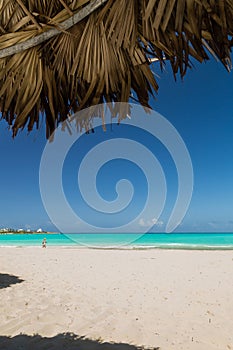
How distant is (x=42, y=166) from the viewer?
5.59 ft

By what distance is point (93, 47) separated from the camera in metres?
1.42

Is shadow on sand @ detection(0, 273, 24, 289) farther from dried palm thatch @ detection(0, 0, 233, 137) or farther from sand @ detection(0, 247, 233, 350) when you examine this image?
dried palm thatch @ detection(0, 0, 233, 137)

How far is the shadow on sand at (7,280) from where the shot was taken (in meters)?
6.93

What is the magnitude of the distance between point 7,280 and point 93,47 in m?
7.31

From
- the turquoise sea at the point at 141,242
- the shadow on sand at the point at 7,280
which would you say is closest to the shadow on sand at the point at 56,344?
the shadow on sand at the point at 7,280

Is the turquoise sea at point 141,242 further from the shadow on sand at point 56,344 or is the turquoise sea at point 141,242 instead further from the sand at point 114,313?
the shadow on sand at point 56,344

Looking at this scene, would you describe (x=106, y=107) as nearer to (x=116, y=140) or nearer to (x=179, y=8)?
(x=116, y=140)

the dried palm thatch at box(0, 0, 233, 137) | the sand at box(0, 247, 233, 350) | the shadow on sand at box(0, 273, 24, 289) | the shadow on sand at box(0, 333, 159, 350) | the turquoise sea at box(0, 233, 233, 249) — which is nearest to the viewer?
the dried palm thatch at box(0, 0, 233, 137)

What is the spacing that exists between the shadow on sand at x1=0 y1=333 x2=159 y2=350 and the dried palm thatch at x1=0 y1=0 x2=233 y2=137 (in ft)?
8.97

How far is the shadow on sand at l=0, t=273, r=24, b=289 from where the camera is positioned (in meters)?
6.93

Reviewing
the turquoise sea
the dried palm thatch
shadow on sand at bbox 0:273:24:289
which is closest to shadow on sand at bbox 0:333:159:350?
the dried palm thatch

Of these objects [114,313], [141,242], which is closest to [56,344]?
[114,313]

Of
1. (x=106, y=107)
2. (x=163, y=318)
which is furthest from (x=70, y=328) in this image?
(x=106, y=107)

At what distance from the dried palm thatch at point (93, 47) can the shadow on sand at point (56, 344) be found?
274cm
